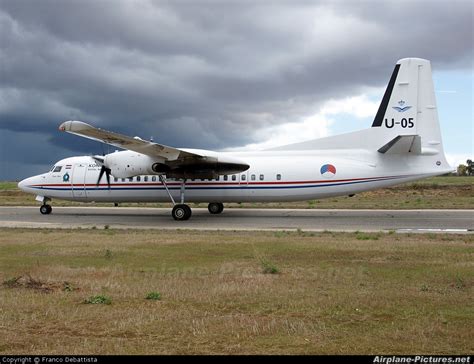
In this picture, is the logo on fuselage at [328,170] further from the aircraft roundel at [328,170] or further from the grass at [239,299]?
the grass at [239,299]

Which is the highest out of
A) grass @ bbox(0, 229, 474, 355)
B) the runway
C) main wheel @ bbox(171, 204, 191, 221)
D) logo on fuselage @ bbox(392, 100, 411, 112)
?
logo on fuselage @ bbox(392, 100, 411, 112)

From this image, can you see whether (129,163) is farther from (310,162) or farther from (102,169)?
(310,162)

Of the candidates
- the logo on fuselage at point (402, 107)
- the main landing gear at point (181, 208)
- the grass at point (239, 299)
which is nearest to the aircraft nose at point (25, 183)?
the main landing gear at point (181, 208)

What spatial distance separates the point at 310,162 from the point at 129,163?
30.6 feet

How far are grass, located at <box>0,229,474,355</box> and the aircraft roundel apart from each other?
10337mm

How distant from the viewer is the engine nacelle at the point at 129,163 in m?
24.4

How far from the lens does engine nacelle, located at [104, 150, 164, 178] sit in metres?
24.4

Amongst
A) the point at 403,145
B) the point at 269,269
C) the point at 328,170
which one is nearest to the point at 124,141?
the point at 328,170

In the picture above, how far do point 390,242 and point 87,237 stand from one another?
1020 cm

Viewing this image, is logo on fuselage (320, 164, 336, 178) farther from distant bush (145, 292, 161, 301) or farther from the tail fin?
distant bush (145, 292, 161, 301)

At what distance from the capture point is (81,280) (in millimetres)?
9125

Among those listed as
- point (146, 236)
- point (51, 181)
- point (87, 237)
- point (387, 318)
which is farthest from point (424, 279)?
point (51, 181)

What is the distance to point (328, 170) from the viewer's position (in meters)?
24.1

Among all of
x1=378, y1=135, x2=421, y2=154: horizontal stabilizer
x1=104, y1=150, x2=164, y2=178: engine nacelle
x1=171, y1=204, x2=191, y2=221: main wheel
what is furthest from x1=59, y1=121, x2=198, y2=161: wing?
x1=378, y1=135, x2=421, y2=154: horizontal stabilizer
